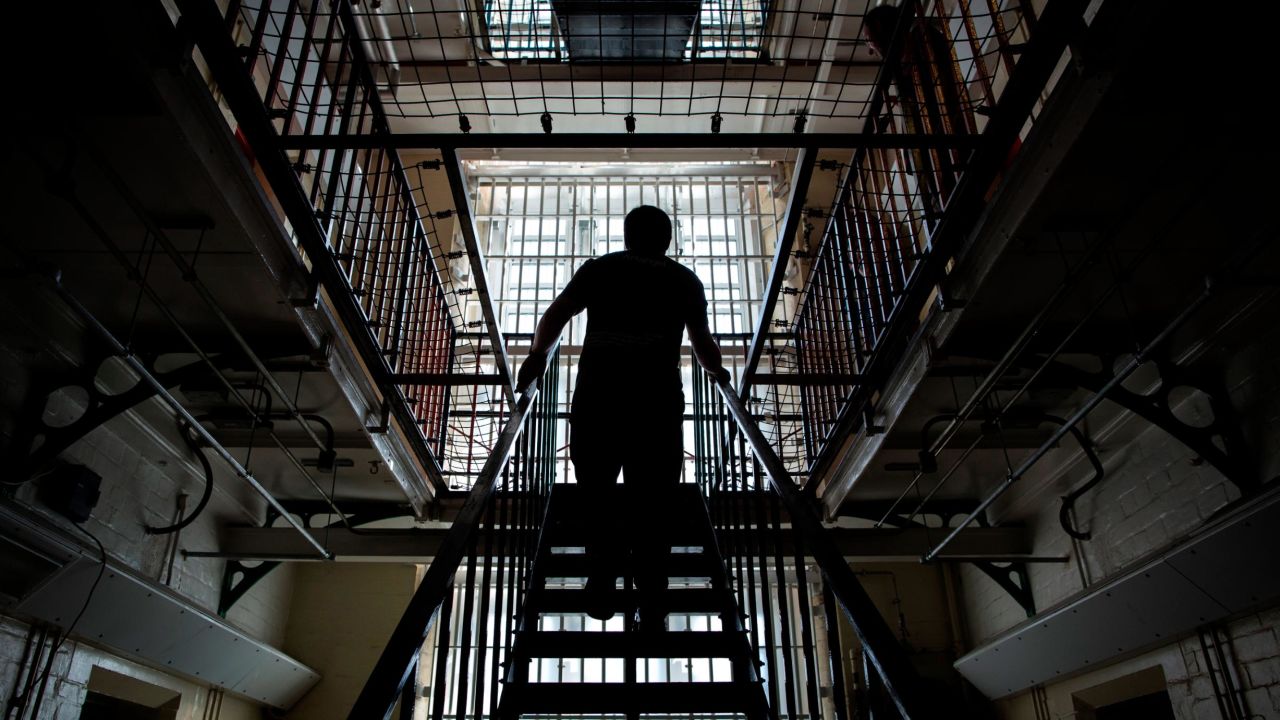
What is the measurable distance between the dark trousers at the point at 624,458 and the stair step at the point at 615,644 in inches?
9.0

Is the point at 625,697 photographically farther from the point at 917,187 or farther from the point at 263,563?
the point at 263,563

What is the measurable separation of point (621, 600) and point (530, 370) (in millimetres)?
881

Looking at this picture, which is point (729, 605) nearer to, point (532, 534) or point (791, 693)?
point (791, 693)

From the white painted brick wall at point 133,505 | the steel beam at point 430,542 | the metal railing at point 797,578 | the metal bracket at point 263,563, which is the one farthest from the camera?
the metal bracket at point 263,563

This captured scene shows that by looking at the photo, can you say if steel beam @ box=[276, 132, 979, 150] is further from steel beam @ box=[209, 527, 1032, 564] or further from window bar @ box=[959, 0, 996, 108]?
steel beam @ box=[209, 527, 1032, 564]

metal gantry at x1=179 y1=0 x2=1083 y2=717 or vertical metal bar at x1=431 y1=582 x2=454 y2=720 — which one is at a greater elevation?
metal gantry at x1=179 y1=0 x2=1083 y2=717

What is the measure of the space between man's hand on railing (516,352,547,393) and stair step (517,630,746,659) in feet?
2.78

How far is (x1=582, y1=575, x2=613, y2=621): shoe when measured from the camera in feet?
9.50

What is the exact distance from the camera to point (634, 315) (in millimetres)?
3121

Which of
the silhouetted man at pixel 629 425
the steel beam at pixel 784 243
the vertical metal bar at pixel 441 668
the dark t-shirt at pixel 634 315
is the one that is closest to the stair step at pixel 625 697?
the silhouetted man at pixel 629 425

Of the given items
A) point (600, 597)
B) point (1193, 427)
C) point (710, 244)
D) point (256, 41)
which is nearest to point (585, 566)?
point (600, 597)

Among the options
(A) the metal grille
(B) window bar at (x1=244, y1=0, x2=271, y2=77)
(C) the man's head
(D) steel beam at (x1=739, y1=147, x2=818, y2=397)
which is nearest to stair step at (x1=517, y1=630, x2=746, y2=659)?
(C) the man's head

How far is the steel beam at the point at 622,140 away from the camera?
3.12 meters

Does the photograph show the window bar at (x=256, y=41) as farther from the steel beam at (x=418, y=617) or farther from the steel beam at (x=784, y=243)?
the steel beam at (x=784, y=243)
